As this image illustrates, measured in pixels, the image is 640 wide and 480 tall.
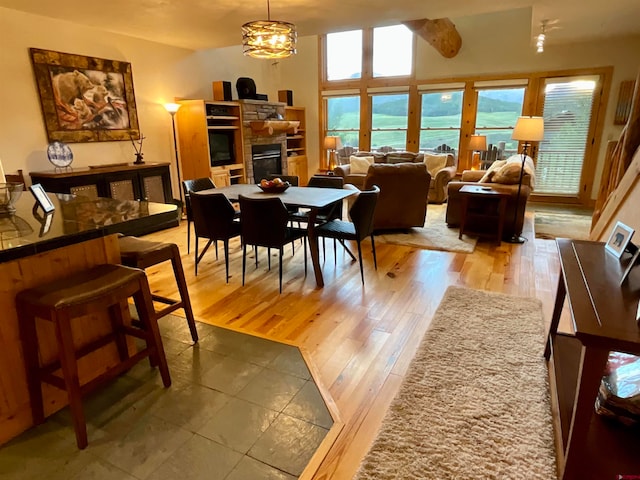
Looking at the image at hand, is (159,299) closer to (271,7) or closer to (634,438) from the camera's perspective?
(634,438)

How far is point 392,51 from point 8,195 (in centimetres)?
730

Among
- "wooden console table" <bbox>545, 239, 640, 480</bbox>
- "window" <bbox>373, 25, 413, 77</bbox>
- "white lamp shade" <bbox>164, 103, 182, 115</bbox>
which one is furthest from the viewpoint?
"window" <bbox>373, 25, 413, 77</bbox>

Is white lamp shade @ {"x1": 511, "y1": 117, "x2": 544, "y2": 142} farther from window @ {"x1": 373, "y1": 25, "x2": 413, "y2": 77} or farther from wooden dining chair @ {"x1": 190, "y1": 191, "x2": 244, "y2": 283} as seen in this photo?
window @ {"x1": 373, "y1": 25, "x2": 413, "y2": 77}

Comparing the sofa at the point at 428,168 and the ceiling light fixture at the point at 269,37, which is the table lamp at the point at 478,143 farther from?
the ceiling light fixture at the point at 269,37

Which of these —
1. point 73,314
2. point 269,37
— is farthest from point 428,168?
point 73,314

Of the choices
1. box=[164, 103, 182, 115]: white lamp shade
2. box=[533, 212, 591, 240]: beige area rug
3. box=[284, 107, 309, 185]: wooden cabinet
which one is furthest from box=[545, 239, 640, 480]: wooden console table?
box=[284, 107, 309, 185]: wooden cabinet

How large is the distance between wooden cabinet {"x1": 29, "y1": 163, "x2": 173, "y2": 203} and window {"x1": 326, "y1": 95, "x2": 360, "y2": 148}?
14.1 ft

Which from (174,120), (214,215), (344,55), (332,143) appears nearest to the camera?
(214,215)

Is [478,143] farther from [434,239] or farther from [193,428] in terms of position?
[193,428]

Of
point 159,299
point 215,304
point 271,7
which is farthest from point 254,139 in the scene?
point 159,299

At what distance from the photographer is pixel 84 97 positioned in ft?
15.1

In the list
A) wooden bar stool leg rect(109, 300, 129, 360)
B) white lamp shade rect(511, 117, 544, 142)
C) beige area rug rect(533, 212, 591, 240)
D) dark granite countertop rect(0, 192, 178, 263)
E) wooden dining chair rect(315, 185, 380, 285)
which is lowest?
beige area rug rect(533, 212, 591, 240)

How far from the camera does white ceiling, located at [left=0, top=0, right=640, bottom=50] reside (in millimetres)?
3721

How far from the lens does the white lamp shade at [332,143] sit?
25.7 ft
